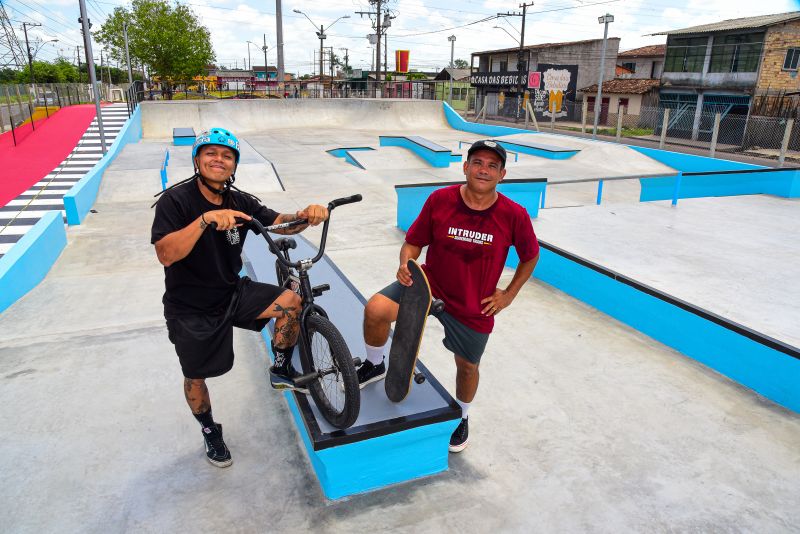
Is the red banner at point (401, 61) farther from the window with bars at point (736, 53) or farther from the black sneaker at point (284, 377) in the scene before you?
the black sneaker at point (284, 377)

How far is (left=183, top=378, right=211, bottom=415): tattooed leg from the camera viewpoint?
3004 millimetres

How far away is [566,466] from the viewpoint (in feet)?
10.6

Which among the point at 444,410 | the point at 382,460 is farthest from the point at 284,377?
the point at 444,410

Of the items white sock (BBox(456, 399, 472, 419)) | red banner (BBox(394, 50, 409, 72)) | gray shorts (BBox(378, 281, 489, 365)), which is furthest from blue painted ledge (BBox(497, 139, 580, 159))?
red banner (BBox(394, 50, 409, 72))

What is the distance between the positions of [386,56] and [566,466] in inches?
2445

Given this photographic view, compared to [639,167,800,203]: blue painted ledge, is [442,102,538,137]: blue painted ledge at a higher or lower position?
higher

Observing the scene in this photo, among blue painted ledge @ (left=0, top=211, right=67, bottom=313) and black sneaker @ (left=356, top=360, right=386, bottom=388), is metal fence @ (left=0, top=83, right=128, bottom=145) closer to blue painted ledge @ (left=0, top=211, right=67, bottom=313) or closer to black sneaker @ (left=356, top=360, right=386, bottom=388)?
blue painted ledge @ (left=0, top=211, right=67, bottom=313)

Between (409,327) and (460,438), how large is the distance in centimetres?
104

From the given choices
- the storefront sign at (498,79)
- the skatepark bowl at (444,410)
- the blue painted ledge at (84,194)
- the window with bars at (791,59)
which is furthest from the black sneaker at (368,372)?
the storefront sign at (498,79)

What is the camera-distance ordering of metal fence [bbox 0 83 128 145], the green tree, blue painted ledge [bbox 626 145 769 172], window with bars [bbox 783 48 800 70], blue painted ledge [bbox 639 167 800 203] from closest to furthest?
blue painted ledge [bbox 639 167 800 203]
blue painted ledge [bbox 626 145 769 172]
metal fence [bbox 0 83 128 145]
window with bars [bbox 783 48 800 70]
the green tree

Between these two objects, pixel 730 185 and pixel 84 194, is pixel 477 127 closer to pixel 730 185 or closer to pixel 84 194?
pixel 730 185

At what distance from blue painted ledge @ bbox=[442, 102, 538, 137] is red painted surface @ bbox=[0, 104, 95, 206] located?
62.8 ft

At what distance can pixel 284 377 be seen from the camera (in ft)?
10.0

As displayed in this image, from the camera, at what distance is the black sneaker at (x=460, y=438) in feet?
10.9
